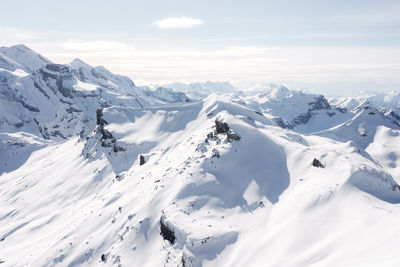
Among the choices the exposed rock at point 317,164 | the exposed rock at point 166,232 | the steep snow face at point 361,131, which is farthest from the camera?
the steep snow face at point 361,131

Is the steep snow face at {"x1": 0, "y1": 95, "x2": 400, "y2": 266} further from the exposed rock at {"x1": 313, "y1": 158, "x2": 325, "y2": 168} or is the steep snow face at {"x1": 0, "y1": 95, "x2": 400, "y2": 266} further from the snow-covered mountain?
the exposed rock at {"x1": 313, "y1": 158, "x2": 325, "y2": 168}

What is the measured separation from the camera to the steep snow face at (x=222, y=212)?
87.2ft

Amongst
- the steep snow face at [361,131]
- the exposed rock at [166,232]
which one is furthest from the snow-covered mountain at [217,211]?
the steep snow face at [361,131]

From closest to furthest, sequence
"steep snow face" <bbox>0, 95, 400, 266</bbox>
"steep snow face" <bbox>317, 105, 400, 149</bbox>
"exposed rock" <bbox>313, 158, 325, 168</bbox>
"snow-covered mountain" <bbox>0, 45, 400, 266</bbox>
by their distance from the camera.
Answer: "snow-covered mountain" <bbox>0, 45, 400, 266</bbox>, "steep snow face" <bbox>0, 95, 400, 266</bbox>, "exposed rock" <bbox>313, 158, 325, 168</bbox>, "steep snow face" <bbox>317, 105, 400, 149</bbox>

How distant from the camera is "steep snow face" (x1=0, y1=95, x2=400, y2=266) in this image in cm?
2658

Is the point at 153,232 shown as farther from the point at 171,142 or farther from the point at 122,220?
the point at 171,142

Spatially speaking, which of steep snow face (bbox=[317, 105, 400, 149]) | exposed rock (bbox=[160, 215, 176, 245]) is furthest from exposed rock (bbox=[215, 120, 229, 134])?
steep snow face (bbox=[317, 105, 400, 149])

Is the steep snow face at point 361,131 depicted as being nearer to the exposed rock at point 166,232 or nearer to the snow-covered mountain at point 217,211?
the snow-covered mountain at point 217,211

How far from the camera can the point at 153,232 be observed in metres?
35.5

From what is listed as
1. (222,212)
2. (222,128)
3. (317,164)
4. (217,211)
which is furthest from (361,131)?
(217,211)

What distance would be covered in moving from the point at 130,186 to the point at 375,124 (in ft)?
654

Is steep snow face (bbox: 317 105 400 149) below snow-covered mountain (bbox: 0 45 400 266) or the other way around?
below

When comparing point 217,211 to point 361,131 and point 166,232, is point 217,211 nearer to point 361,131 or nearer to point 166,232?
point 166,232

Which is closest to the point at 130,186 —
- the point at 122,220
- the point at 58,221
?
the point at 122,220
